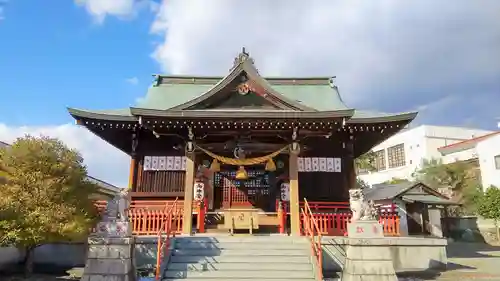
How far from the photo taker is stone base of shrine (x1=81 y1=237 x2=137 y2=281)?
8977 millimetres

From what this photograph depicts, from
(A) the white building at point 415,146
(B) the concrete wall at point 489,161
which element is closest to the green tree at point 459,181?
(B) the concrete wall at point 489,161

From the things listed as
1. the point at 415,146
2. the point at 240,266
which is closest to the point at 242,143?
the point at 240,266

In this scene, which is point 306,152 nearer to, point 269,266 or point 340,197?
point 340,197

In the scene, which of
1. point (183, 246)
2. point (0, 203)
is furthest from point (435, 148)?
point (0, 203)

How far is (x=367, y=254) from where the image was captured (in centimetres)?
959

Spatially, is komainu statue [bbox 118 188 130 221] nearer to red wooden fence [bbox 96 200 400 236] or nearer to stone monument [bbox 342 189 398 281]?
red wooden fence [bbox 96 200 400 236]

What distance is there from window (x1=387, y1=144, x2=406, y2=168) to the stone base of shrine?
47.5 metres

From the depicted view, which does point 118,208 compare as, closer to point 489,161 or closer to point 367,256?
point 367,256

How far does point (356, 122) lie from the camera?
13781 mm

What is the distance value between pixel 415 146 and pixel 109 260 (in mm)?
46204

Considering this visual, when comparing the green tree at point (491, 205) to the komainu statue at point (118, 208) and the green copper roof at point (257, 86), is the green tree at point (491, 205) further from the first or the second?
the komainu statue at point (118, 208)

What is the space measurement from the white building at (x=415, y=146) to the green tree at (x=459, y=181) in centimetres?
559

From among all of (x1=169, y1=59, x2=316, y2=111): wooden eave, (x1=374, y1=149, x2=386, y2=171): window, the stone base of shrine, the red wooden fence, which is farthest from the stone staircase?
(x1=374, y1=149, x2=386, y2=171): window

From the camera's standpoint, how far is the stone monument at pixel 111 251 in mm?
8992
